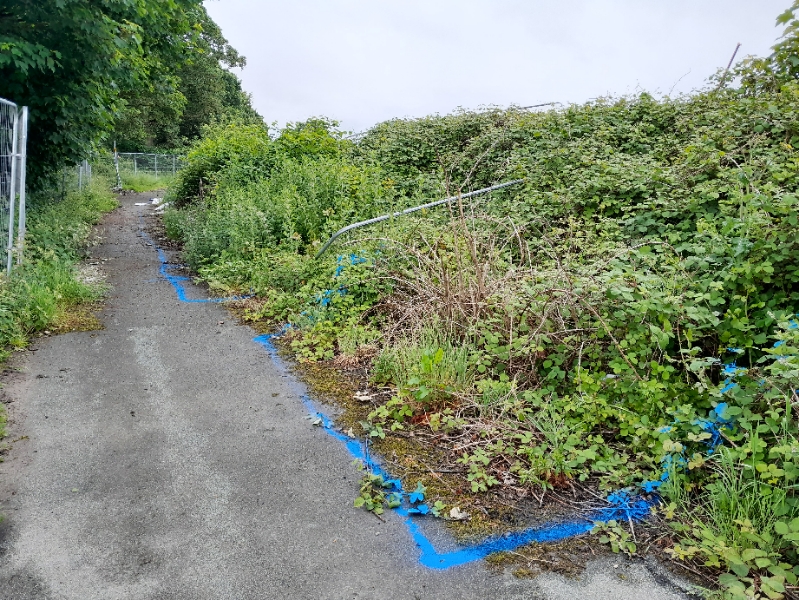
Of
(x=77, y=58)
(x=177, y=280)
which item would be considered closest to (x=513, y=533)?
(x=177, y=280)

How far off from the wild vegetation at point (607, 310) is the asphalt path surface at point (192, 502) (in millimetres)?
424

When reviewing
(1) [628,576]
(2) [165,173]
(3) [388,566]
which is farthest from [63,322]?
(2) [165,173]

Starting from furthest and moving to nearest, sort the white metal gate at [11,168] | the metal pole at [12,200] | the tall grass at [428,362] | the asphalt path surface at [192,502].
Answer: the white metal gate at [11,168], the metal pole at [12,200], the tall grass at [428,362], the asphalt path surface at [192,502]

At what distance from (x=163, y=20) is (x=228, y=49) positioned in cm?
3288

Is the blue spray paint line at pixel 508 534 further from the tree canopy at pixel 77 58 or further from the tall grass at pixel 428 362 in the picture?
the tree canopy at pixel 77 58

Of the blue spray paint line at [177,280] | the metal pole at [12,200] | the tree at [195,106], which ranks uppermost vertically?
the tree at [195,106]

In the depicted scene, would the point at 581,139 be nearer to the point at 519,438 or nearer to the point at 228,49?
the point at 519,438

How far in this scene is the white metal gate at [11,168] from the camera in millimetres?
6238

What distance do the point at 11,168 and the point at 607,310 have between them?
7.00 meters

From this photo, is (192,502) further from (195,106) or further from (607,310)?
(195,106)

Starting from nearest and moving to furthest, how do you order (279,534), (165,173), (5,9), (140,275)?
(279,534)
(5,9)
(140,275)
(165,173)

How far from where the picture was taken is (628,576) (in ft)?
8.08

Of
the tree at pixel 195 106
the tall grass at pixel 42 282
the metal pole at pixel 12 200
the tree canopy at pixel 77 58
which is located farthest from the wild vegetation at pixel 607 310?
the tree at pixel 195 106

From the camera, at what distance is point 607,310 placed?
12.5ft
